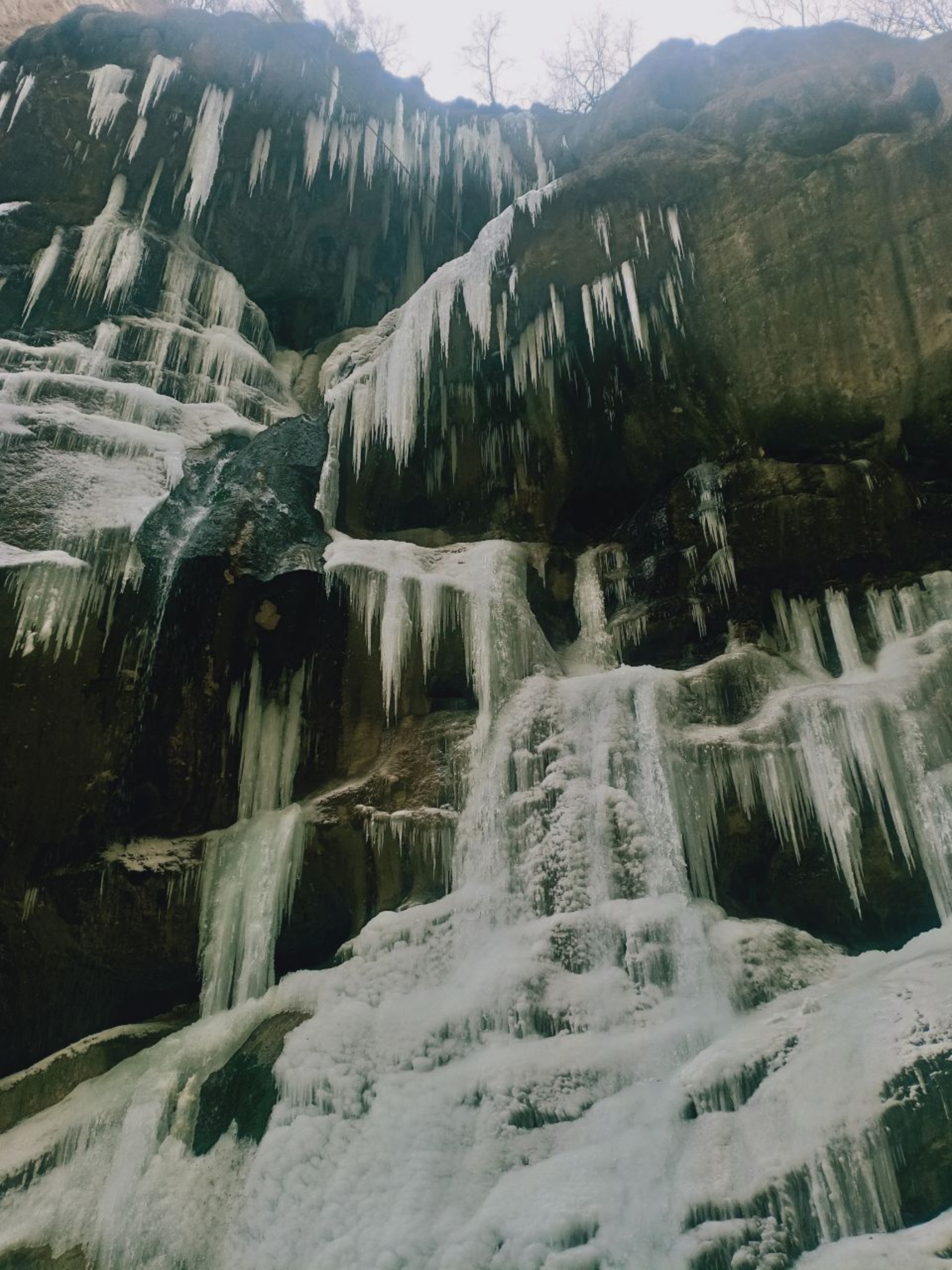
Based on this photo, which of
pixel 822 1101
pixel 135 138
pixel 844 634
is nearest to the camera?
pixel 822 1101

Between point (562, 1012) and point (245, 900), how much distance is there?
2803 millimetres

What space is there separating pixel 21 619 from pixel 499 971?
4.44 meters

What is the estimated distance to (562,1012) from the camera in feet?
16.4

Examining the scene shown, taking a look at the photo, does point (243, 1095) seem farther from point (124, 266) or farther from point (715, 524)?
point (124, 266)

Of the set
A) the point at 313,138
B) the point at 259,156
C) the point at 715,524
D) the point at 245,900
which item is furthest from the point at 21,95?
the point at 245,900

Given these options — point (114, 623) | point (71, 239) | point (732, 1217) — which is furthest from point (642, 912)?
point (71, 239)

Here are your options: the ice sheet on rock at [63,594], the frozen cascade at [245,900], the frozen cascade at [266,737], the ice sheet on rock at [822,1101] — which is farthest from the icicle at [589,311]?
the ice sheet on rock at [822,1101]

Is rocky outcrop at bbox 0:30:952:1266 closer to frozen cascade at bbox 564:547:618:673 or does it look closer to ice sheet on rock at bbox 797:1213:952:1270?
frozen cascade at bbox 564:547:618:673

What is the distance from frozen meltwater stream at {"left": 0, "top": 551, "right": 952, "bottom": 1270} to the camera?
3695 millimetres

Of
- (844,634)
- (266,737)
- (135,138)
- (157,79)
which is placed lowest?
(266,737)

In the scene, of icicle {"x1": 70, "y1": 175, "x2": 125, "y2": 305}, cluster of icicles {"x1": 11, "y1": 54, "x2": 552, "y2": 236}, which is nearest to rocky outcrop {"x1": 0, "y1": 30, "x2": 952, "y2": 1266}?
icicle {"x1": 70, "y1": 175, "x2": 125, "y2": 305}

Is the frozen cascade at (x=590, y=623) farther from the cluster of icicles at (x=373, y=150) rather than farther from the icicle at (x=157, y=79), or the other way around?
the icicle at (x=157, y=79)

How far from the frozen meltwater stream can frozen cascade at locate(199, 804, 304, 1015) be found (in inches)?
0.9

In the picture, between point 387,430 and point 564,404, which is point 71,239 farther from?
point 564,404
